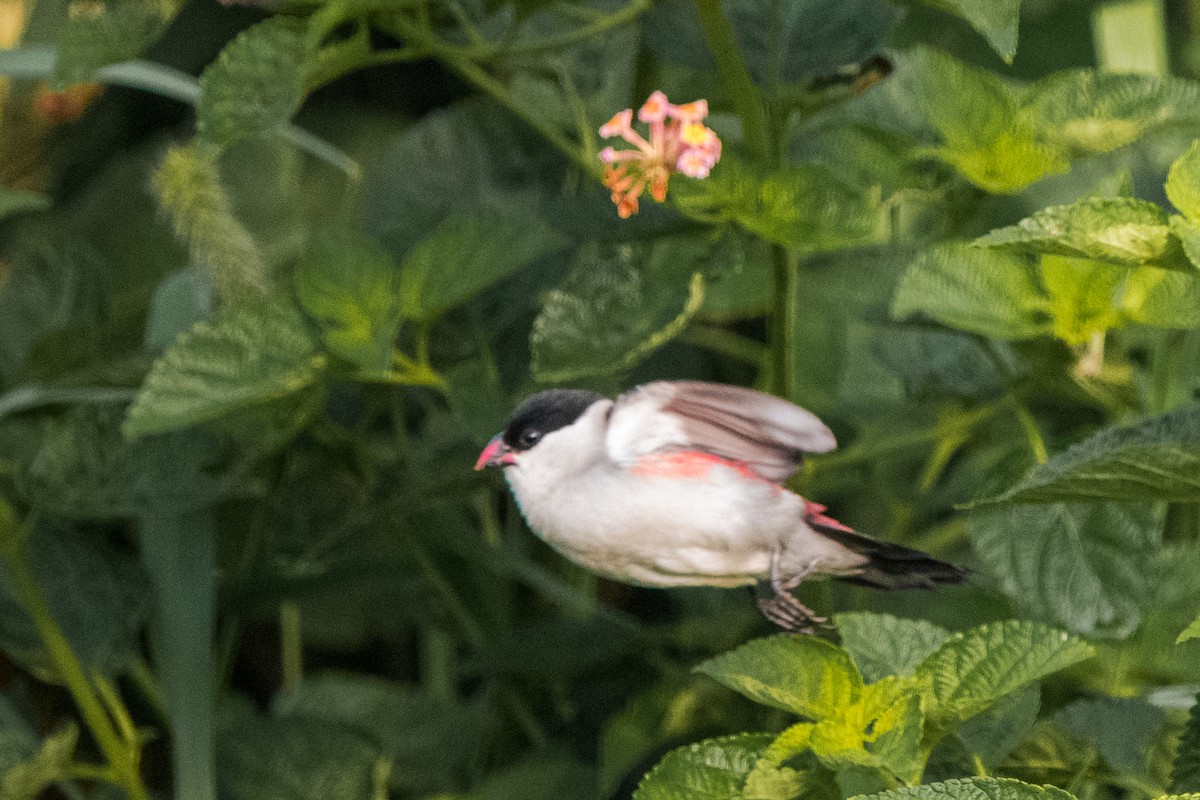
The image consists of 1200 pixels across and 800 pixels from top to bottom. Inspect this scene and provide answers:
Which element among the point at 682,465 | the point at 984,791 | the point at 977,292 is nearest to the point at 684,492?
the point at 682,465

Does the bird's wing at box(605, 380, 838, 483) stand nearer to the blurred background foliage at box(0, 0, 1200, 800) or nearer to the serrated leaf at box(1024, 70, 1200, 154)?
the blurred background foliage at box(0, 0, 1200, 800)

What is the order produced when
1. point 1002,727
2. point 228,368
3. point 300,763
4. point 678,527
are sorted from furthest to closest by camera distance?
point 300,763
point 228,368
point 1002,727
point 678,527

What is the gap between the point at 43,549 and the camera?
74 cm

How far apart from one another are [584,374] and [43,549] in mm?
390

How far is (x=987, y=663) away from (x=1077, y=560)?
0.15 metres

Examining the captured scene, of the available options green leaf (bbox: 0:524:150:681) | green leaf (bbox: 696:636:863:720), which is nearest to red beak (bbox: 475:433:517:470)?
green leaf (bbox: 696:636:863:720)

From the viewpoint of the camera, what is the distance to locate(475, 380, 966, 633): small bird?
349 mm

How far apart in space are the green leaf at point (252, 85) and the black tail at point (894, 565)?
0.84 feet

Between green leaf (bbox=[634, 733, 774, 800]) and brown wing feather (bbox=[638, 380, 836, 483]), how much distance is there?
0.36ft

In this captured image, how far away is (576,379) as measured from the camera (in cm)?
50

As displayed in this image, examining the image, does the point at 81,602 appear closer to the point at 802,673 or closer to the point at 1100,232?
the point at 802,673

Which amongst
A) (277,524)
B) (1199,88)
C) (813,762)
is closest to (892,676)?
(813,762)

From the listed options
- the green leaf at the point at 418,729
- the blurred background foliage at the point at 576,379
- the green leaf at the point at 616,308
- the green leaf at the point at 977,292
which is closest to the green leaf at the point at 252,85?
the blurred background foliage at the point at 576,379

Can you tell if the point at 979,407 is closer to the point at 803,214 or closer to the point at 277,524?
the point at 803,214
